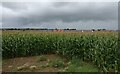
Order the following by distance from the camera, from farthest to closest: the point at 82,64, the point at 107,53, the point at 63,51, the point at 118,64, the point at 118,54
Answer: the point at 63,51 → the point at 82,64 → the point at 107,53 → the point at 118,54 → the point at 118,64

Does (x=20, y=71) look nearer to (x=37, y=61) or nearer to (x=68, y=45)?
(x=37, y=61)

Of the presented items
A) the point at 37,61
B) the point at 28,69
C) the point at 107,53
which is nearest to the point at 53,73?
the point at 28,69

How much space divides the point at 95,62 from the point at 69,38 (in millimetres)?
3979

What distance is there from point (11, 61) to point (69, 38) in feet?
10.8

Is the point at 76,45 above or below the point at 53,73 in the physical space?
above

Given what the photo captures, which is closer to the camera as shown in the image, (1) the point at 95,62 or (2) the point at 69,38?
(1) the point at 95,62

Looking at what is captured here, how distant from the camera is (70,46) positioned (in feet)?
48.3

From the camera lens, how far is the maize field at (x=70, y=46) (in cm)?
1110

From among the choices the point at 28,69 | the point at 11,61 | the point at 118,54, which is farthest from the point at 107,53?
the point at 11,61

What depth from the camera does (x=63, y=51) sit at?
49.1ft

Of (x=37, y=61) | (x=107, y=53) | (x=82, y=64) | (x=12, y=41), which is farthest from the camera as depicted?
(x=12, y=41)

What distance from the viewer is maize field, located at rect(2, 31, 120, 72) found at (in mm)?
11102

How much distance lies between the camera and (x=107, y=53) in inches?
437

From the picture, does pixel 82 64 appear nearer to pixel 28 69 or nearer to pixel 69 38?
pixel 28 69
